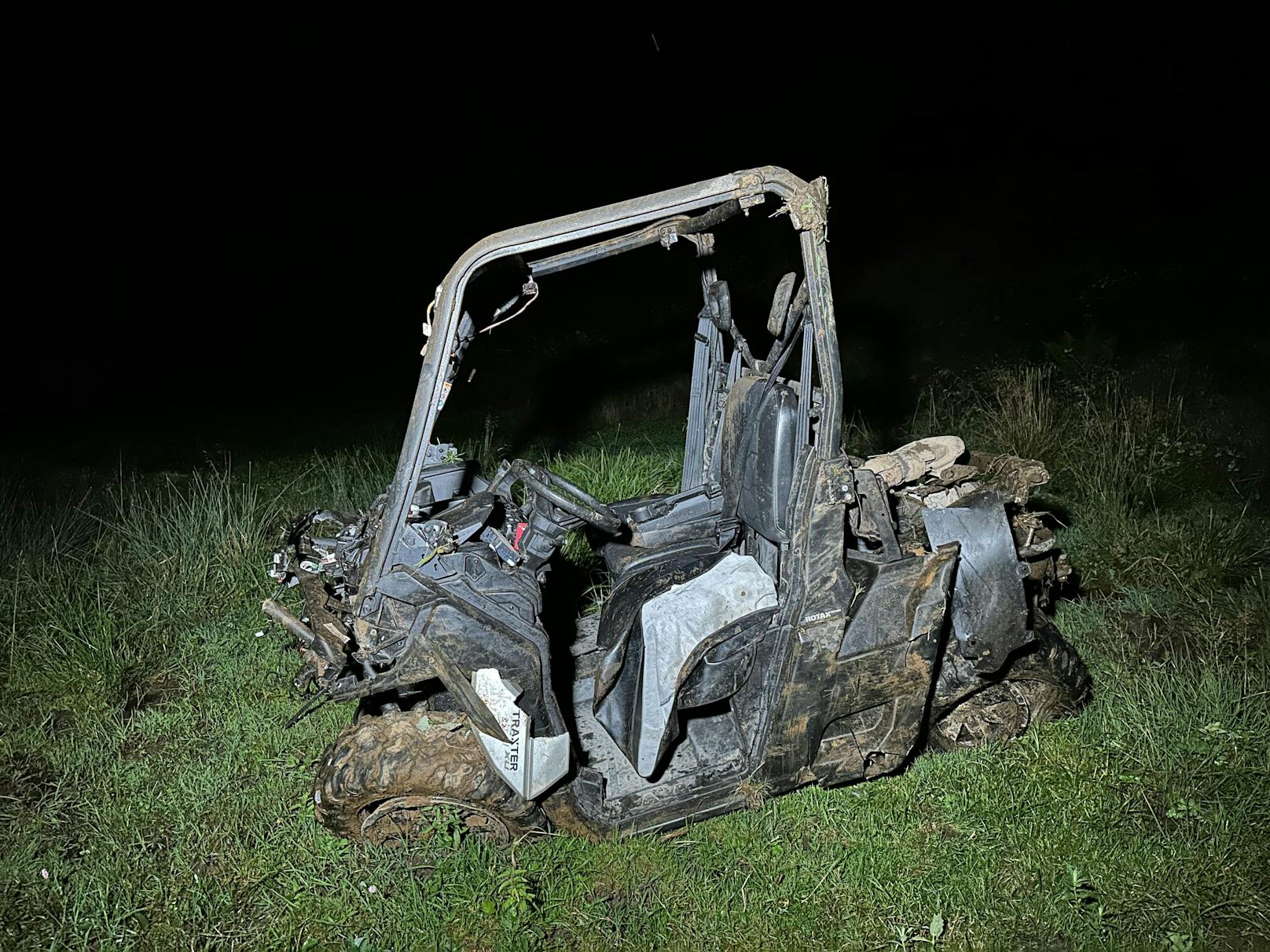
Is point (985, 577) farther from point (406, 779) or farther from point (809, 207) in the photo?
point (406, 779)

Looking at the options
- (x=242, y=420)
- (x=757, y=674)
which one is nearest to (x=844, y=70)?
(x=242, y=420)

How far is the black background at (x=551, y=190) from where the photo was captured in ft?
29.1

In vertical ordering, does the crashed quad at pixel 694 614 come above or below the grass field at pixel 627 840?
above

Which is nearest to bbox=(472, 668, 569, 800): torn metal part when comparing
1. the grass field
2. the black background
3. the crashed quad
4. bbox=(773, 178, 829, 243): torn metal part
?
the crashed quad

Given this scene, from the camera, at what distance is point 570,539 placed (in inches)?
217

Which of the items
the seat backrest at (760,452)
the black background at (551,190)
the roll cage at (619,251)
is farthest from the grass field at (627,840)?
the black background at (551,190)

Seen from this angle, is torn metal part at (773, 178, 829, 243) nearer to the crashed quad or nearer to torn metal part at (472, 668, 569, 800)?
the crashed quad

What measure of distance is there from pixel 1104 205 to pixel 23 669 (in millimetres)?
11152

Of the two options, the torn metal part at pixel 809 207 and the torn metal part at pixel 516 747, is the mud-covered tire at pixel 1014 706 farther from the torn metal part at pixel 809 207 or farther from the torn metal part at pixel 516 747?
the torn metal part at pixel 809 207

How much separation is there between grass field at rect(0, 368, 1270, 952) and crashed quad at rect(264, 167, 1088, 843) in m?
0.20

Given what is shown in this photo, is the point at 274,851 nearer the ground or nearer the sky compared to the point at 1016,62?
nearer the ground

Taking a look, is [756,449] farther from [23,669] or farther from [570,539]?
[23,669]

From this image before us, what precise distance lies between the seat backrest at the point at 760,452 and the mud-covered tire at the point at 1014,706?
1.13 metres

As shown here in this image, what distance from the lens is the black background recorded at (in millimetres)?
8859
